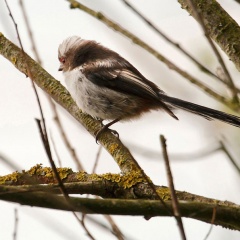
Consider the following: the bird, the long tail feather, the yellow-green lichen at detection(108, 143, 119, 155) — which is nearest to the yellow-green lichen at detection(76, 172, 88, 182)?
the yellow-green lichen at detection(108, 143, 119, 155)

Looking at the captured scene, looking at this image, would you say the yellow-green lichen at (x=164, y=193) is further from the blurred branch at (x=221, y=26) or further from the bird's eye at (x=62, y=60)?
the bird's eye at (x=62, y=60)

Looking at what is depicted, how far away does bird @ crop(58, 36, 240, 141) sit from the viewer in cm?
562

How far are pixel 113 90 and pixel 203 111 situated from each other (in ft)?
3.91

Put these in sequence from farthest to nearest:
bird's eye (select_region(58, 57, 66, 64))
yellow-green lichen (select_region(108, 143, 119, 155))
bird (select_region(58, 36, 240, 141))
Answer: bird's eye (select_region(58, 57, 66, 64)) < bird (select_region(58, 36, 240, 141)) < yellow-green lichen (select_region(108, 143, 119, 155))

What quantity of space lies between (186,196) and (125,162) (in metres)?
1.00

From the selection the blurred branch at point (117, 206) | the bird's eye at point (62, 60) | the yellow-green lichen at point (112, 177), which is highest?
the bird's eye at point (62, 60)

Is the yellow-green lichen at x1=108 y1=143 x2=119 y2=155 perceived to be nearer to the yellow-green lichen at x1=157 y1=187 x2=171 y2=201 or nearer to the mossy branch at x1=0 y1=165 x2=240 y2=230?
the mossy branch at x1=0 y1=165 x2=240 y2=230

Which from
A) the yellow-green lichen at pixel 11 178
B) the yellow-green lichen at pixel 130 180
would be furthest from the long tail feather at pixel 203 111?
the yellow-green lichen at pixel 11 178

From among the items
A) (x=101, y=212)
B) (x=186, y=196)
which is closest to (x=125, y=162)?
(x=186, y=196)

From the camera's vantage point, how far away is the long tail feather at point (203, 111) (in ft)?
15.2

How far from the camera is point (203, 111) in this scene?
5.03 meters

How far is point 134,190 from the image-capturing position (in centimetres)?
367

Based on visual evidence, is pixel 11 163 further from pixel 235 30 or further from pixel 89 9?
pixel 235 30

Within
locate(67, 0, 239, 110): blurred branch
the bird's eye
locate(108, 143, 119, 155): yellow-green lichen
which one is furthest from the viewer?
the bird's eye
